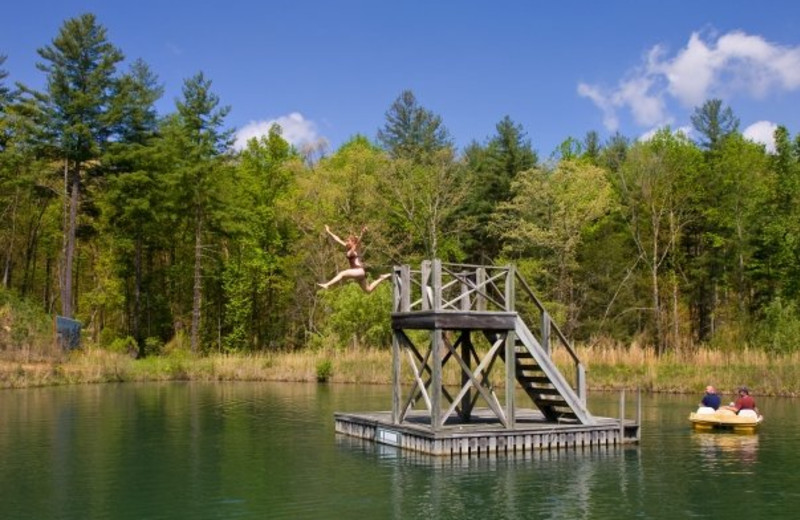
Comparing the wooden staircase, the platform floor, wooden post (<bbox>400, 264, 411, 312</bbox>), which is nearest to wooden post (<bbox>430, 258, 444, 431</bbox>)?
the platform floor

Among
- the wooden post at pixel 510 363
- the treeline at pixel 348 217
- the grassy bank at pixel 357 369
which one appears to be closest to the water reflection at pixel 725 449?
the wooden post at pixel 510 363

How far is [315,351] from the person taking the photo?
5525cm

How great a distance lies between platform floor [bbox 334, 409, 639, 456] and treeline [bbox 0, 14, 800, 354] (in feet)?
92.0

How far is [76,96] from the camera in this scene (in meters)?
57.6

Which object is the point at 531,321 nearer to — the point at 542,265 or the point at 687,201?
the point at 542,265

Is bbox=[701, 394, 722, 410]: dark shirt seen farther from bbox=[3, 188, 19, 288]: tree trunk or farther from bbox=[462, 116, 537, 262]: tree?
bbox=[3, 188, 19, 288]: tree trunk

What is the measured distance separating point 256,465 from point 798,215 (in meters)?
47.1

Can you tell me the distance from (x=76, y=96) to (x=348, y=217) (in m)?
19.9

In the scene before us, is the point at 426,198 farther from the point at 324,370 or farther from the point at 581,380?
the point at 581,380

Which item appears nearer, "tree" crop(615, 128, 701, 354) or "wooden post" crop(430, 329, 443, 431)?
"wooden post" crop(430, 329, 443, 431)

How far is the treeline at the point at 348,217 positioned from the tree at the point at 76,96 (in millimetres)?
128

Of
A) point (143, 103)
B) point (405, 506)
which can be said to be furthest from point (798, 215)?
point (405, 506)

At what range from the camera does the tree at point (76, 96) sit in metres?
57.3

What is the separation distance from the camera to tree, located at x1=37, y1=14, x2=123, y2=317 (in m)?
57.3
